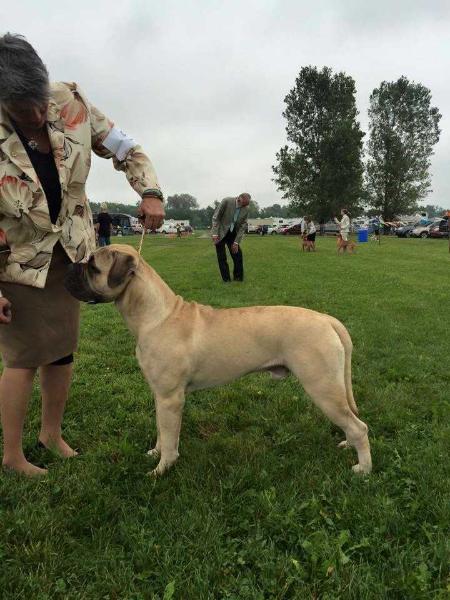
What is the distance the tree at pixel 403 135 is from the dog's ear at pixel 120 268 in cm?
6058

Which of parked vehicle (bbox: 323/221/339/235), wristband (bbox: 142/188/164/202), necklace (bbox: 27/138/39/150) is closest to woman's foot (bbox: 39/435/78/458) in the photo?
wristband (bbox: 142/188/164/202)

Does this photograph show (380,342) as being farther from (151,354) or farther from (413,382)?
(151,354)

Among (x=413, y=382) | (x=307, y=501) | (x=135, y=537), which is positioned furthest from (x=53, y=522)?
(x=413, y=382)

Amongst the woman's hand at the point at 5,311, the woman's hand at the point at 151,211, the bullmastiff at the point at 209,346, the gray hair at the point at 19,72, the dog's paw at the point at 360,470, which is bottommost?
the dog's paw at the point at 360,470

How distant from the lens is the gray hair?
2.39 meters

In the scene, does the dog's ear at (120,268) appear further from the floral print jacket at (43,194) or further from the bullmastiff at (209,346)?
the floral print jacket at (43,194)

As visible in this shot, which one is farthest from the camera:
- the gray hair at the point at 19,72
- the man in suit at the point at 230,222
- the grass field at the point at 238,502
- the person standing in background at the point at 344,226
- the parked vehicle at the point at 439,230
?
the parked vehicle at the point at 439,230

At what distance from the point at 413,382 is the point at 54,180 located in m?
4.23

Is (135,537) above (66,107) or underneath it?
underneath

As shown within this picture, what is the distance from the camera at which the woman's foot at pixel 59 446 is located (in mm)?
3396

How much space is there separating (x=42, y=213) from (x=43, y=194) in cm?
12

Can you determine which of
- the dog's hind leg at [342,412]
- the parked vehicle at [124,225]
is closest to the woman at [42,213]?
the dog's hind leg at [342,412]

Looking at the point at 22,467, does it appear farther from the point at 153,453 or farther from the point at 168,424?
the point at 168,424

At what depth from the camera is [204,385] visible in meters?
3.38
